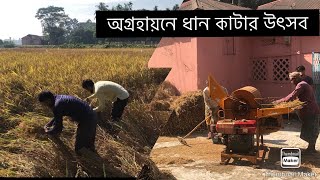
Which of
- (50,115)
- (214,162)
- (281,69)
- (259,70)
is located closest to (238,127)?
(214,162)

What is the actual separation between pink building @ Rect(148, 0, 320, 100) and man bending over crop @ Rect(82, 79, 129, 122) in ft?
11.6

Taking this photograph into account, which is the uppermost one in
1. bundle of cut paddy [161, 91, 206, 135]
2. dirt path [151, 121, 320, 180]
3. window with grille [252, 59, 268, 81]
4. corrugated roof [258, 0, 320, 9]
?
corrugated roof [258, 0, 320, 9]

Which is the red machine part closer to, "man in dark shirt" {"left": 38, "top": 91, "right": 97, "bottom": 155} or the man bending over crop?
the man bending over crop

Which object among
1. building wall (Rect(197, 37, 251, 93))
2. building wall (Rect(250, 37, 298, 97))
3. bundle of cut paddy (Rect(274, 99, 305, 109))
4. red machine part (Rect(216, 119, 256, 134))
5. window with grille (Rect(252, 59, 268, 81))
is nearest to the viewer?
red machine part (Rect(216, 119, 256, 134))

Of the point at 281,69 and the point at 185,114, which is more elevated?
the point at 281,69

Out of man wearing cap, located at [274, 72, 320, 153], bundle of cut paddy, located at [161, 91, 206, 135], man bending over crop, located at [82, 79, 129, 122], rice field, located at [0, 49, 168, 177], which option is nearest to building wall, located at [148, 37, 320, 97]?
rice field, located at [0, 49, 168, 177]

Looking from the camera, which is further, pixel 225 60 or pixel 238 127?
pixel 225 60

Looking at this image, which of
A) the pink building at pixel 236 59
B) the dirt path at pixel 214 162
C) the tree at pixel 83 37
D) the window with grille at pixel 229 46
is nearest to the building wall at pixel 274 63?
the pink building at pixel 236 59

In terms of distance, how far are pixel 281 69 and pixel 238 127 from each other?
18.7 feet

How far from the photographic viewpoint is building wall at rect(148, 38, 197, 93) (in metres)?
10.6

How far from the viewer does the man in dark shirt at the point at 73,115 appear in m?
5.16

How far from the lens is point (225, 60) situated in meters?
11.4

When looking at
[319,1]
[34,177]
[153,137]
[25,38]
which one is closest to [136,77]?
[153,137]

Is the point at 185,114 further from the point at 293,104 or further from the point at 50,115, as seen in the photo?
the point at 50,115
